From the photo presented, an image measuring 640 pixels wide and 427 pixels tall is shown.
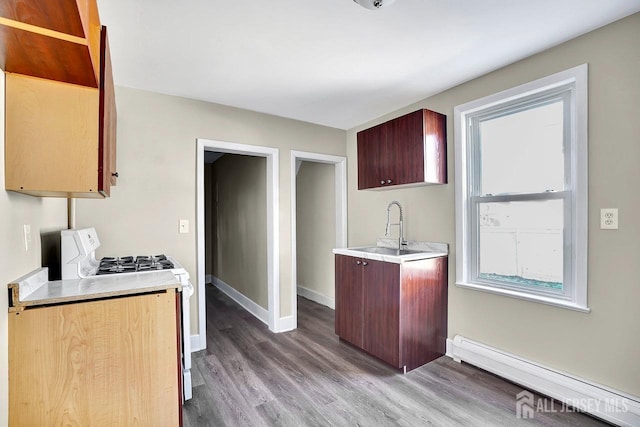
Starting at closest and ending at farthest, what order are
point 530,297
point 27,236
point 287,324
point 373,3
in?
point 27,236 < point 373,3 < point 530,297 < point 287,324

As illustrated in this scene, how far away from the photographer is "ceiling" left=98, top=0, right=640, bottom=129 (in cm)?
164

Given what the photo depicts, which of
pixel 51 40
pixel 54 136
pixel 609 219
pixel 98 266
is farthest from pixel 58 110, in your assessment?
pixel 609 219

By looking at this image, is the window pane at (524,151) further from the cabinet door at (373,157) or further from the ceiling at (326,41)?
the cabinet door at (373,157)

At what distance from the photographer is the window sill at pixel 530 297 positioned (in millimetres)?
1930

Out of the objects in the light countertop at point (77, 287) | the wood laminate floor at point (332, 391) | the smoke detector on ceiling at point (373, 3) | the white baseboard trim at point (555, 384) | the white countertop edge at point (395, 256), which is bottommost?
the wood laminate floor at point (332, 391)

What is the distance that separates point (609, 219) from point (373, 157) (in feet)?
5.75

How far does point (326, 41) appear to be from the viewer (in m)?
1.95

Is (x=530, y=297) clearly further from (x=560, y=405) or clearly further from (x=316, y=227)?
(x=316, y=227)

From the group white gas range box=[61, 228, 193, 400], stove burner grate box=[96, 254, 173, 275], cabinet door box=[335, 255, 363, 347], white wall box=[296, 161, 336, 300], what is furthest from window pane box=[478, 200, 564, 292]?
stove burner grate box=[96, 254, 173, 275]

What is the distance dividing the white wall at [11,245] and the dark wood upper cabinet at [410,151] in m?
2.41

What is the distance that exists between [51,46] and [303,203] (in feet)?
12.4

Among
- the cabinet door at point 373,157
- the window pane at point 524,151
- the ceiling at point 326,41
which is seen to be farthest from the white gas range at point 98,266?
the window pane at point 524,151

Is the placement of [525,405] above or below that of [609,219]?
below

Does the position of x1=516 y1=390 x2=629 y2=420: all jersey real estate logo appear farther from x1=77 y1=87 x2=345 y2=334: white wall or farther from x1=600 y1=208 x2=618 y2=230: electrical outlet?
x1=77 y1=87 x2=345 y2=334: white wall
